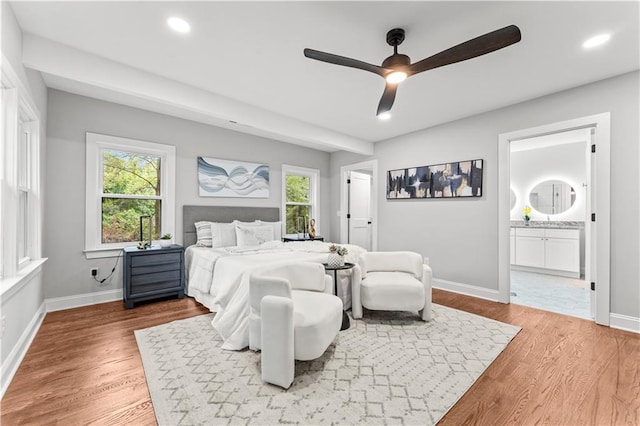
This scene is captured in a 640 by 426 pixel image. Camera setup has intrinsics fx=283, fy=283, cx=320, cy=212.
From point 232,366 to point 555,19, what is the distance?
141 inches

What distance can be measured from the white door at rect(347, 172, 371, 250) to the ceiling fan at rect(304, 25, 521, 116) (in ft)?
12.7

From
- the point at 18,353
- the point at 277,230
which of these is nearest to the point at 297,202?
the point at 277,230

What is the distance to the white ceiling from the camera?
2.06 metres

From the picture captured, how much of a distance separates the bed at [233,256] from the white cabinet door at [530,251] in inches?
163

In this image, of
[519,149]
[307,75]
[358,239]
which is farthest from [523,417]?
[519,149]

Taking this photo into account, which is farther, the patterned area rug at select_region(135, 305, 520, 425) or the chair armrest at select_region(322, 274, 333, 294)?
the chair armrest at select_region(322, 274, 333, 294)

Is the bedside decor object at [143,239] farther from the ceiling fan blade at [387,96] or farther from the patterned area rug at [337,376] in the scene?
the ceiling fan blade at [387,96]

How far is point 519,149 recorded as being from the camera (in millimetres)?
6172

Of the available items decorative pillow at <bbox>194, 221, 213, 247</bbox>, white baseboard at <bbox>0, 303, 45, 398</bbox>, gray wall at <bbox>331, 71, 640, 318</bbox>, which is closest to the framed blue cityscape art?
gray wall at <bbox>331, 71, 640, 318</bbox>

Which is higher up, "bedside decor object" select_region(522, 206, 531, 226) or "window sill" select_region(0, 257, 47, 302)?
"bedside decor object" select_region(522, 206, 531, 226)

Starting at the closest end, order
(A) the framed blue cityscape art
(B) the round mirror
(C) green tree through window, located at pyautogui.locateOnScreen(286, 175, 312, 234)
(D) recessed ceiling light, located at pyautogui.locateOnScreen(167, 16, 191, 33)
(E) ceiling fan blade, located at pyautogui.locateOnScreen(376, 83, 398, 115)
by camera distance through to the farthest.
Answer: (D) recessed ceiling light, located at pyautogui.locateOnScreen(167, 16, 191, 33), (E) ceiling fan blade, located at pyautogui.locateOnScreen(376, 83, 398, 115), (A) the framed blue cityscape art, (B) the round mirror, (C) green tree through window, located at pyautogui.locateOnScreen(286, 175, 312, 234)

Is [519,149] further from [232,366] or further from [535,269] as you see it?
[232,366]

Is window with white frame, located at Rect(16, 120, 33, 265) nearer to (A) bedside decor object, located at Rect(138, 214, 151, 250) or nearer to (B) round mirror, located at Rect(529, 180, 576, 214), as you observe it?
(A) bedside decor object, located at Rect(138, 214, 151, 250)

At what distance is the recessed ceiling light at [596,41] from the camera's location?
2.31m
